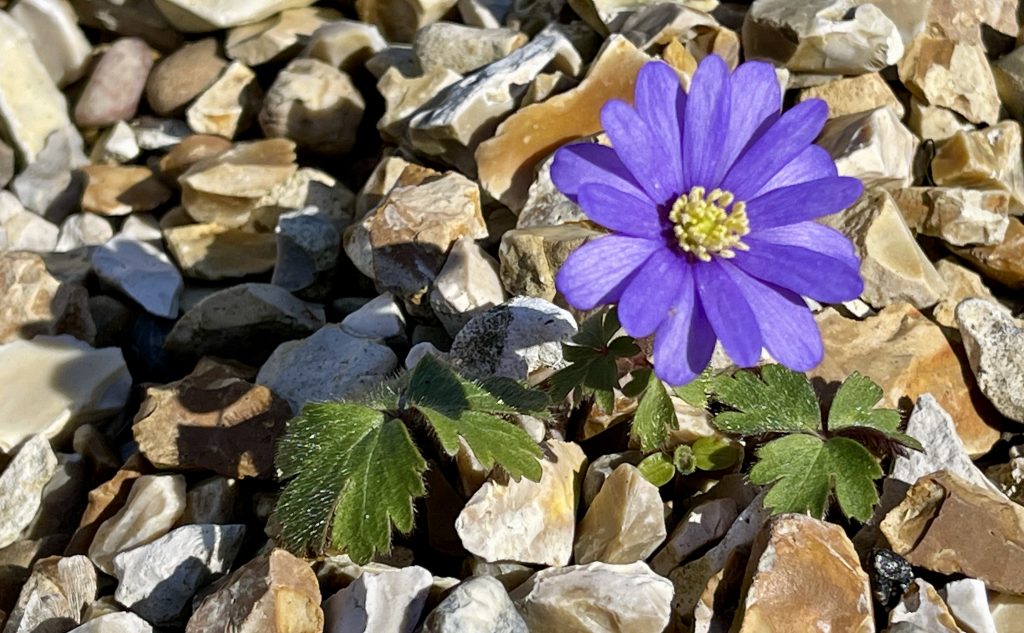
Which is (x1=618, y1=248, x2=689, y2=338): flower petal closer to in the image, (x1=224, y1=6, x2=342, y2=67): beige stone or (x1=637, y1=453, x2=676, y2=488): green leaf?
(x1=637, y1=453, x2=676, y2=488): green leaf

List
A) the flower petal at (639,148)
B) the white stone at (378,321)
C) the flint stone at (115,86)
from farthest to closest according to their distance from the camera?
the flint stone at (115,86), the white stone at (378,321), the flower petal at (639,148)

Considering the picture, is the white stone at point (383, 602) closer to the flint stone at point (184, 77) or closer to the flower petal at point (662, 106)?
the flower petal at point (662, 106)

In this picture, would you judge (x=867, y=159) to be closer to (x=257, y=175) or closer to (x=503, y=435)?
(x=503, y=435)

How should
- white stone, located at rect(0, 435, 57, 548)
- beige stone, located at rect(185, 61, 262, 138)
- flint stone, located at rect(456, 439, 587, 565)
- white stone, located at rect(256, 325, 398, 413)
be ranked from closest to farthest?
1. flint stone, located at rect(456, 439, 587, 565)
2. white stone, located at rect(0, 435, 57, 548)
3. white stone, located at rect(256, 325, 398, 413)
4. beige stone, located at rect(185, 61, 262, 138)

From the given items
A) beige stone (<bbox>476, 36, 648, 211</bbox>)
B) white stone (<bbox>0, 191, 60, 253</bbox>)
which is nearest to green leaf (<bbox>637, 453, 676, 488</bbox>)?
beige stone (<bbox>476, 36, 648, 211</bbox>)

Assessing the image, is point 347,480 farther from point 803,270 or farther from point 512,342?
point 803,270

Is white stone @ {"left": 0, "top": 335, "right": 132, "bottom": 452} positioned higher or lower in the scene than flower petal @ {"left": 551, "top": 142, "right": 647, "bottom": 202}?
lower

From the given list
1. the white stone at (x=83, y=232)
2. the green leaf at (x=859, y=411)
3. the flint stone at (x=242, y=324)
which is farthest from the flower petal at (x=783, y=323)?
the white stone at (x=83, y=232)

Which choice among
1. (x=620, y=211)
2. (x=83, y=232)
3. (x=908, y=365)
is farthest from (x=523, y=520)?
(x=83, y=232)
